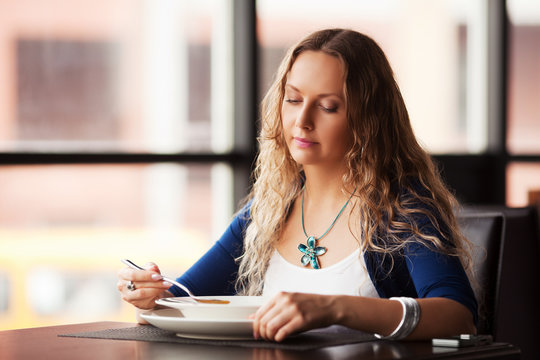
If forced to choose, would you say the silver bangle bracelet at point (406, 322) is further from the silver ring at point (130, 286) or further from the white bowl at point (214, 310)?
the silver ring at point (130, 286)

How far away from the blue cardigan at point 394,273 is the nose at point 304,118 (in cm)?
28

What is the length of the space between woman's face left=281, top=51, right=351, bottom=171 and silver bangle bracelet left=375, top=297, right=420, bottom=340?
1.41 feet

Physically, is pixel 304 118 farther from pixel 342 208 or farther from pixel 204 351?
pixel 204 351

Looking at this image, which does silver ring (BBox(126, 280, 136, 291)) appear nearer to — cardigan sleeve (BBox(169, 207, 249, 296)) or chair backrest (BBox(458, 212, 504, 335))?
cardigan sleeve (BBox(169, 207, 249, 296))

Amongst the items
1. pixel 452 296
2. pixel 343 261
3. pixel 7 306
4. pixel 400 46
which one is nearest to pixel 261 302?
pixel 343 261

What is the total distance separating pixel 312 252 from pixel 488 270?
466mm

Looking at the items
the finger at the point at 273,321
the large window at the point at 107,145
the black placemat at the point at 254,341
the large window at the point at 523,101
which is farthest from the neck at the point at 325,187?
the large window at the point at 523,101

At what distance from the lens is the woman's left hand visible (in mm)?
1322

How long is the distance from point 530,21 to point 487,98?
18.7 inches

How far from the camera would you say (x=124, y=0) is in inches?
133

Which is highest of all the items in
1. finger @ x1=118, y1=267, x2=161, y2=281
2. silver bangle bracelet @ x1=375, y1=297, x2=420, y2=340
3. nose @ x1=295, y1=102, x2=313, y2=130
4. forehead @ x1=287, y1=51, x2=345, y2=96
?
forehead @ x1=287, y1=51, x2=345, y2=96

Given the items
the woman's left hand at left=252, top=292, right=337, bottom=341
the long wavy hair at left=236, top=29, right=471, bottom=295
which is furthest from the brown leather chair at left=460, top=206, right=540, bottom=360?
the woman's left hand at left=252, top=292, right=337, bottom=341

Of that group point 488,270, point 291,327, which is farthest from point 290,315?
point 488,270

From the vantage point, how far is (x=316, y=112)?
1748 mm
